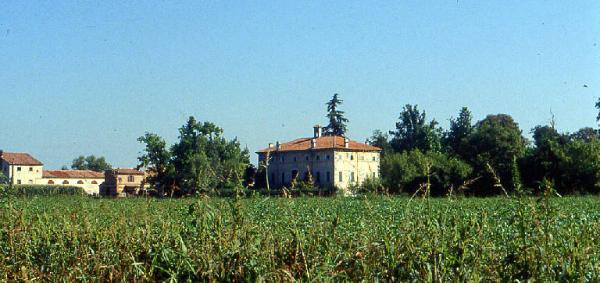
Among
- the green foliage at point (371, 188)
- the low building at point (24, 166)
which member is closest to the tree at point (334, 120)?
the low building at point (24, 166)

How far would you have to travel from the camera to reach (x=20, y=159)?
125 metres

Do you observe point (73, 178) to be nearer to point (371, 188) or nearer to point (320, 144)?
point (320, 144)

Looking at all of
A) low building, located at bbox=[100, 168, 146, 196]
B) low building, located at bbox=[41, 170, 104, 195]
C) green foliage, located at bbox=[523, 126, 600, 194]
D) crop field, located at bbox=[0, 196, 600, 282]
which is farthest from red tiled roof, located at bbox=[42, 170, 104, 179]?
crop field, located at bbox=[0, 196, 600, 282]

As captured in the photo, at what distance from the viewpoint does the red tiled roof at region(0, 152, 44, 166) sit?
4772 inches

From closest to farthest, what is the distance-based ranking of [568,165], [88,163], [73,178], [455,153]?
[568,165], [455,153], [73,178], [88,163]

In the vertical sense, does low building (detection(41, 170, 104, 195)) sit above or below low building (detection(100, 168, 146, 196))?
above

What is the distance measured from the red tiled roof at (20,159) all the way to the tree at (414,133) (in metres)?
64.8

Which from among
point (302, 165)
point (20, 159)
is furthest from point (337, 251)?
point (20, 159)

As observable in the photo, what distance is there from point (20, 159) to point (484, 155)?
84.5 meters

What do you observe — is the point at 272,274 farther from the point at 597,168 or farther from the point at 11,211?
the point at 597,168

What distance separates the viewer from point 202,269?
5.11 m

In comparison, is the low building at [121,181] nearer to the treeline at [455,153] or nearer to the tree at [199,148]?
the treeline at [455,153]

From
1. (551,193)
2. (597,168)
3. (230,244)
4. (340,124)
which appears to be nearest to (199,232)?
(230,244)

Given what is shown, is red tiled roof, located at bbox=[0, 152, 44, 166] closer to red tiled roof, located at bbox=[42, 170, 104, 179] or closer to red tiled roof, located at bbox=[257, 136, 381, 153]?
red tiled roof, located at bbox=[42, 170, 104, 179]
